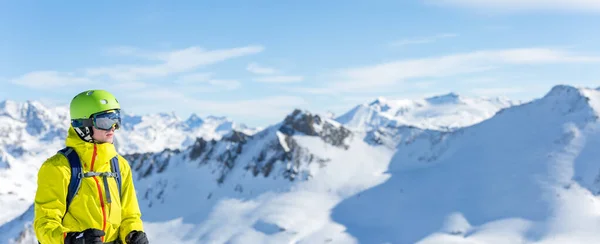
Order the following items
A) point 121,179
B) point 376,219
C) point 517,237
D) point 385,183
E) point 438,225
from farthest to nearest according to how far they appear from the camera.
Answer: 1. point 385,183
2. point 376,219
3. point 438,225
4. point 517,237
5. point 121,179

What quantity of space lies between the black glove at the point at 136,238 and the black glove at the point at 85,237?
0.85m

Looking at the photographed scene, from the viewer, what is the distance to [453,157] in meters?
189

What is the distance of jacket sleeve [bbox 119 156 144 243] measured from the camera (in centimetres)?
943

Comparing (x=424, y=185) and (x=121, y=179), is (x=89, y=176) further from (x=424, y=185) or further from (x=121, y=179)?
(x=424, y=185)

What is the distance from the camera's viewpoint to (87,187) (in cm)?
889

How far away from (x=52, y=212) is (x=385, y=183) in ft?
603

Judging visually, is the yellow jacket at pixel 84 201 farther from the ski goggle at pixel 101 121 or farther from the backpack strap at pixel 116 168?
the ski goggle at pixel 101 121

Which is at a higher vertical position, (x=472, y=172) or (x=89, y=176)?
(x=89, y=176)

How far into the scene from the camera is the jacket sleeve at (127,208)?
9.43 meters

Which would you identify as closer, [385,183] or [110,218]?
[110,218]

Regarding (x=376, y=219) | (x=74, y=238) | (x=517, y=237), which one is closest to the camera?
(x=74, y=238)

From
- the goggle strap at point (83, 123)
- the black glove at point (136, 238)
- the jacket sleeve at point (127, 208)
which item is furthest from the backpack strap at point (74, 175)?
the black glove at point (136, 238)

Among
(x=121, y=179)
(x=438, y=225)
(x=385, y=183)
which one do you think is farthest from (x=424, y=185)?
(x=121, y=179)

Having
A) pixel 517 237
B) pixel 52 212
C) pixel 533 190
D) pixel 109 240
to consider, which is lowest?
pixel 517 237
